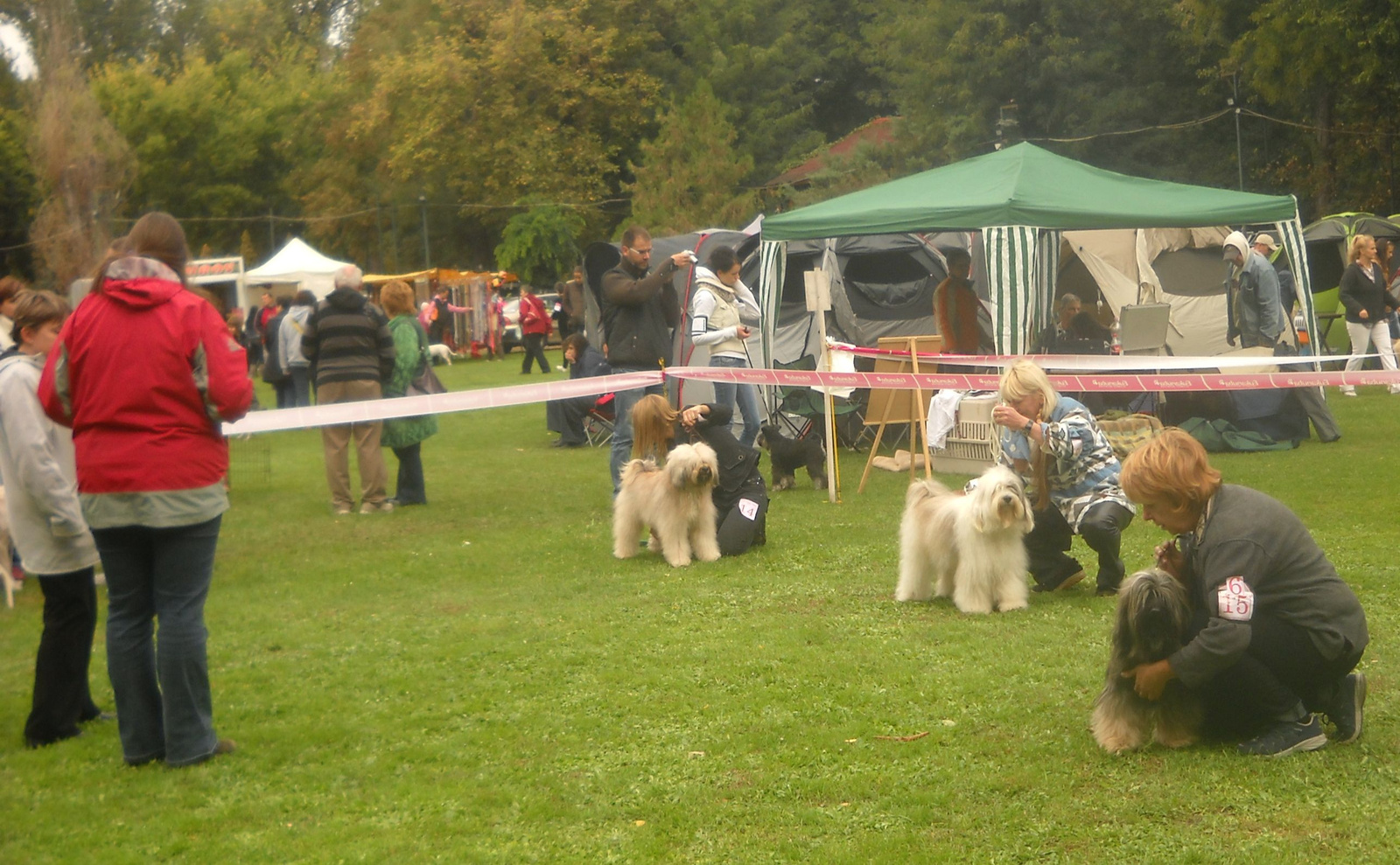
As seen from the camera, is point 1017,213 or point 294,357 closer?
point 1017,213

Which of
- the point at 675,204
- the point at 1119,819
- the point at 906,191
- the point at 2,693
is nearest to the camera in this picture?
the point at 1119,819

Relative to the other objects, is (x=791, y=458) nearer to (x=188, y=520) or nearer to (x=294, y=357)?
(x=294, y=357)

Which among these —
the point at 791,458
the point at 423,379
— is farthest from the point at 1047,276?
the point at 423,379

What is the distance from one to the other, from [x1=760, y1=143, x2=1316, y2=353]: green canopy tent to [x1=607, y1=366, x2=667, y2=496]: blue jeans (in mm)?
2638

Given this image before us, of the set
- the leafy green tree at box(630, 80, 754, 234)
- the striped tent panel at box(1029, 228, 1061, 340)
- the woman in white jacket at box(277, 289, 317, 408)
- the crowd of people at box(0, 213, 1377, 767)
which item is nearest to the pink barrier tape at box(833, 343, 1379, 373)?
the striped tent panel at box(1029, 228, 1061, 340)

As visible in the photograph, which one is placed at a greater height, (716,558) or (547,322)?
(547,322)

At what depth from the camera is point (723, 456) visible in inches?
311

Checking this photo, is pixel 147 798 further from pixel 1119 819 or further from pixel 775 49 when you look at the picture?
pixel 775 49

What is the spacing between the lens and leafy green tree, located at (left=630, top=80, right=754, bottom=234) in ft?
111

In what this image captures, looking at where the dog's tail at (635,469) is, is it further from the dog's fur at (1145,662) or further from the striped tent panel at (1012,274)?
the dog's fur at (1145,662)

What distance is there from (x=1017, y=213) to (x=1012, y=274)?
48 cm

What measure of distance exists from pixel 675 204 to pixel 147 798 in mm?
30733

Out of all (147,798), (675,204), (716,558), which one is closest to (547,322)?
(675,204)

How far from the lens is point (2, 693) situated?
220 inches
